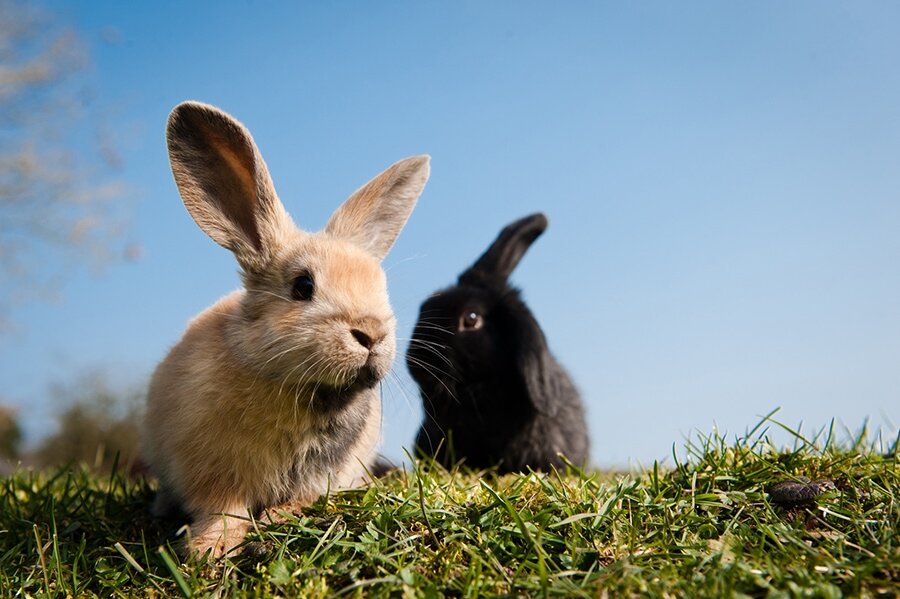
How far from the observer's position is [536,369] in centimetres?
628

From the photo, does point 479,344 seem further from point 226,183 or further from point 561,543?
point 561,543

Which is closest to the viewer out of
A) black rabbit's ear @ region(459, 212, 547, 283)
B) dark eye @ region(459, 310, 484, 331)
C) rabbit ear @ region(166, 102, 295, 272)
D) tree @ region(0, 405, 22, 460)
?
rabbit ear @ region(166, 102, 295, 272)

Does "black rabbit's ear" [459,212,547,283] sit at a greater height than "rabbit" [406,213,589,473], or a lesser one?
greater

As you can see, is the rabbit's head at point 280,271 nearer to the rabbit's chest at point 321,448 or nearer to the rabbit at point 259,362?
the rabbit at point 259,362

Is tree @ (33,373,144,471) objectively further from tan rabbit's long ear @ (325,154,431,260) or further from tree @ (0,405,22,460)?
tan rabbit's long ear @ (325,154,431,260)

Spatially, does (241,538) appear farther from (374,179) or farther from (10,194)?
(10,194)

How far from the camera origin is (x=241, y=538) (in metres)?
3.71

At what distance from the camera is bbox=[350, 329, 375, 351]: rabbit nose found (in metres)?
3.69

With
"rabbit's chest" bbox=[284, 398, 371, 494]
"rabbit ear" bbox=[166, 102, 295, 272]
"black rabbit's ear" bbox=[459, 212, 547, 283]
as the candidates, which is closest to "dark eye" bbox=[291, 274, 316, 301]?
"rabbit ear" bbox=[166, 102, 295, 272]

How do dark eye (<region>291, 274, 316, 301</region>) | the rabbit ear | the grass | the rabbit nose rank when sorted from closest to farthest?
the grass
the rabbit nose
dark eye (<region>291, 274, 316, 301</region>)
the rabbit ear

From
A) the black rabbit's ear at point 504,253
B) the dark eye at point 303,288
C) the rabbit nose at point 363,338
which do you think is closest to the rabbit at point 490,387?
the black rabbit's ear at point 504,253

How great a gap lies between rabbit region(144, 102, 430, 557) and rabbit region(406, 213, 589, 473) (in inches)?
75.6

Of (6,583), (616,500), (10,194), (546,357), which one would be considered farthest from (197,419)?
(10,194)

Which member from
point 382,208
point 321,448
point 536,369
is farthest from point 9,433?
point 321,448
